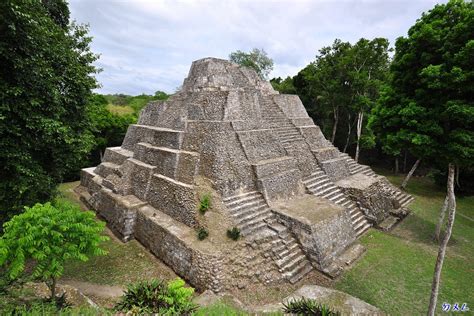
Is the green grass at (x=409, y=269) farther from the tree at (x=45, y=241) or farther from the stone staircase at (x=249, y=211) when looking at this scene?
the tree at (x=45, y=241)

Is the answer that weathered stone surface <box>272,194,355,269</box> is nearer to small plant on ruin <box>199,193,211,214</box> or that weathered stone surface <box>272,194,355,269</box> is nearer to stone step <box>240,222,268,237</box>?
stone step <box>240,222,268,237</box>

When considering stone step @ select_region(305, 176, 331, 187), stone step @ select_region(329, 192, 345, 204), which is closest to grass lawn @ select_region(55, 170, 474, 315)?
stone step @ select_region(329, 192, 345, 204)

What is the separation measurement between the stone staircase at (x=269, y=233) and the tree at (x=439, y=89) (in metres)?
3.46

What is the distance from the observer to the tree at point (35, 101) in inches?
225

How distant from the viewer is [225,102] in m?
10.2

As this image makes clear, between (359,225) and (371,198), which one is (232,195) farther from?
(371,198)

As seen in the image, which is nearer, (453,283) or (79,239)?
(79,239)

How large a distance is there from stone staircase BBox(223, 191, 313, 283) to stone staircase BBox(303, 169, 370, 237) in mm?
3167

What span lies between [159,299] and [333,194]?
9.04m

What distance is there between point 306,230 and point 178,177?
521 cm

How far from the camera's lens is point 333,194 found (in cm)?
1122

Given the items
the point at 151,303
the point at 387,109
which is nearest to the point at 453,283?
the point at 387,109

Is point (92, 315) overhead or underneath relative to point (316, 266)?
overhead

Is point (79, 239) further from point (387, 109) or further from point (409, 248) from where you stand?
point (409, 248)
